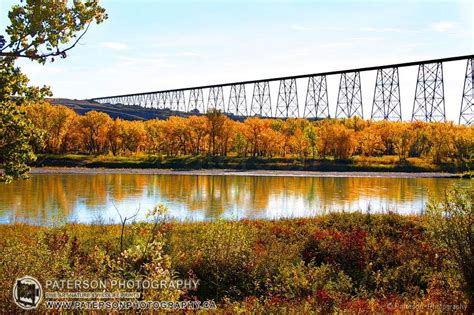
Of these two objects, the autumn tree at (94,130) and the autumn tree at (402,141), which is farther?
the autumn tree at (94,130)

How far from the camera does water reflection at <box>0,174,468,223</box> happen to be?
76.1 feet

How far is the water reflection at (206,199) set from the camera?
2320 centimetres

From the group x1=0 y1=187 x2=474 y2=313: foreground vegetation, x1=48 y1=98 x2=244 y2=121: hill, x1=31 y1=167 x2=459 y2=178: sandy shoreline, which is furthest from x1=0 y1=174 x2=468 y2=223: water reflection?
x1=48 y1=98 x2=244 y2=121: hill

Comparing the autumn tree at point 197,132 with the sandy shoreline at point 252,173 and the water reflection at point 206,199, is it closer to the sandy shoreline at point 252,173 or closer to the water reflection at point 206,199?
the sandy shoreline at point 252,173

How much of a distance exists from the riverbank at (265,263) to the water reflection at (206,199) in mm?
6028

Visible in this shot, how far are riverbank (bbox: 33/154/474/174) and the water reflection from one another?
602 inches

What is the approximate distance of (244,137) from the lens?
66.9 metres

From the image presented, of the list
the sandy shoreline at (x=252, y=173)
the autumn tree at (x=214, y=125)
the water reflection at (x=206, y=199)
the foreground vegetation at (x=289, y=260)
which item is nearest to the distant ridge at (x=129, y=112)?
the autumn tree at (x=214, y=125)

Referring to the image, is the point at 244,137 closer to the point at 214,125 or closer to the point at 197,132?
the point at 214,125

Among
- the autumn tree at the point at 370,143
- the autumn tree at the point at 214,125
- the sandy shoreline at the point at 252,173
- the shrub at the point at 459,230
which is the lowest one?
the sandy shoreline at the point at 252,173

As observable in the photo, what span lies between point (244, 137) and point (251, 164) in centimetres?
633

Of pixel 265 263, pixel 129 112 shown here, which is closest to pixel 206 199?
pixel 265 263

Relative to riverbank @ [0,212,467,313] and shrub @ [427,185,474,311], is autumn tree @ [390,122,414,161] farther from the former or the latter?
shrub @ [427,185,474,311]

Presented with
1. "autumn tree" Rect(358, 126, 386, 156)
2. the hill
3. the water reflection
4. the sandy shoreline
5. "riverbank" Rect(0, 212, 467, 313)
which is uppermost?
the hill
